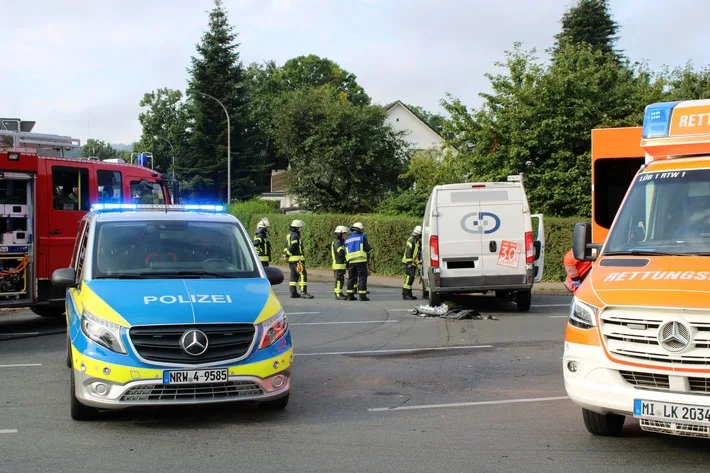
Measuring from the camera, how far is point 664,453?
6371mm

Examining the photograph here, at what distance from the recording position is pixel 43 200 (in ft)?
45.1

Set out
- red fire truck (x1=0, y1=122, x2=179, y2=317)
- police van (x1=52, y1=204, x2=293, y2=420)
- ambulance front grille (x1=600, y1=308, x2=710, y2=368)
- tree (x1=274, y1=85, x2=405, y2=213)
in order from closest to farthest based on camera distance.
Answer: ambulance front grille (x1=600, y1=308, x2=710, y2=368) → police van (x1=52, y1=204, x2=293, y2=420) → red fire truck (x1=0, y1=122, x2=179, y2=317) → tree (x1=274, y1=85, x2=405, y2=213)

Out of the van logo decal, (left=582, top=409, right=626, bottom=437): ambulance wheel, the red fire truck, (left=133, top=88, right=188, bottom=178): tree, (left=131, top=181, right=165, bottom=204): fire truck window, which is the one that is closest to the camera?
(left=582, top=409, right=626, bottom=437): ambulance wheel

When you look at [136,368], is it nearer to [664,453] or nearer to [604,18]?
[664,453]

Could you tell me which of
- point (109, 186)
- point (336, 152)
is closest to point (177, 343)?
point (109, 186)

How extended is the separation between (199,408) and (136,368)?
1.37 meters

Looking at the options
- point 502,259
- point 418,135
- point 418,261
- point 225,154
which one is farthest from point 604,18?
point 502,259

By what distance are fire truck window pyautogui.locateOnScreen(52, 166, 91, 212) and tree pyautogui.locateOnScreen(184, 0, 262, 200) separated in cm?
4647

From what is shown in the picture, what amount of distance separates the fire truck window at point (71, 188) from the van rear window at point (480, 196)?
6.75 metres

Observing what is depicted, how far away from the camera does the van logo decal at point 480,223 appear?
16.2 metres

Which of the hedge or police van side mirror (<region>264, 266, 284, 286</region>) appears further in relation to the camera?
the hedge

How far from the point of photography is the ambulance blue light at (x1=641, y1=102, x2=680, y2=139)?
7.80 metres

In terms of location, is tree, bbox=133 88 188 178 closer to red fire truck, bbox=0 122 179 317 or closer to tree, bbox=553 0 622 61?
tree, bbox=553 0 622 61

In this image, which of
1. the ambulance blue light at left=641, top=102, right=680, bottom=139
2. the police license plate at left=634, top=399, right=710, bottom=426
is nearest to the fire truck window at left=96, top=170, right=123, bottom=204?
the ambulance blue light at left=641, top=102, right=680, bottom=139
